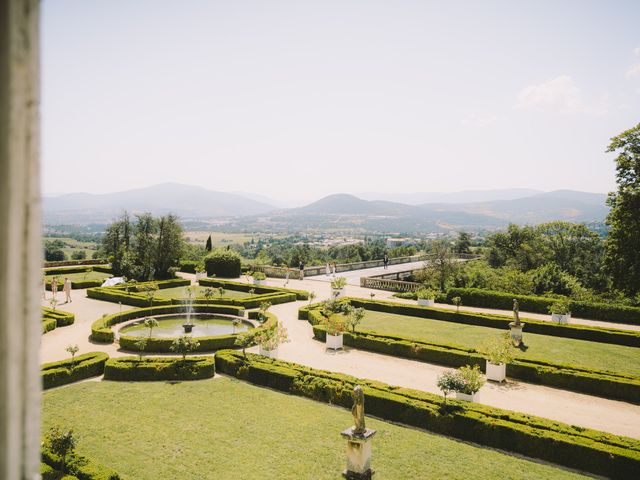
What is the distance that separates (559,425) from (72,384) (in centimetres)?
1433

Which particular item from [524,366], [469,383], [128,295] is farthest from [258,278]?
[469,383]

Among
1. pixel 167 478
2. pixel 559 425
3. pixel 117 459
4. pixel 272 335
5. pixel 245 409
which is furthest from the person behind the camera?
pixel 272 335

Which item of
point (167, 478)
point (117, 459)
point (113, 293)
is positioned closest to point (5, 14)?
point (167, 478)

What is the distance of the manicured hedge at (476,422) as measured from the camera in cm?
1025

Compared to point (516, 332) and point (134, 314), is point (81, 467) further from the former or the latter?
point (516, 332)

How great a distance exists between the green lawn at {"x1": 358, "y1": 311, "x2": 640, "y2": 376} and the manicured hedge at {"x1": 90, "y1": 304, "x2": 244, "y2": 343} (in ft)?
24.8

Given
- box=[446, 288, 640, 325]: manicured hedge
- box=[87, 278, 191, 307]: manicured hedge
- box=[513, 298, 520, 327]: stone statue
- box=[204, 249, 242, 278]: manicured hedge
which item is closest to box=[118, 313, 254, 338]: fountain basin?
box=[87, 278, 191, 307]: manicured hedge

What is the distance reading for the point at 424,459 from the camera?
1038cm

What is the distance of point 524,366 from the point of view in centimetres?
1591

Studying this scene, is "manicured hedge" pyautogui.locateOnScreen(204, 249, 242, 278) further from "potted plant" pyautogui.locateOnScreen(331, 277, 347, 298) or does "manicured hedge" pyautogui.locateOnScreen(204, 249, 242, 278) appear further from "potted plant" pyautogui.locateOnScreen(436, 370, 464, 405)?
"potted plant" pyautogui.locateOnScreen(436, 370, 464, 405)

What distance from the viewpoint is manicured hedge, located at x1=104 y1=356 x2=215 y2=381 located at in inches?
598

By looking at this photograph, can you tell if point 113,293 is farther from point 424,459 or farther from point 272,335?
point 424,459

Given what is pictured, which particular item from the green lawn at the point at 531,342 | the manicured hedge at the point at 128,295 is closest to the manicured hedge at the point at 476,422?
the green lawn at the point at 531,342

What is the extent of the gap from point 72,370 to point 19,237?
52.3 feet
